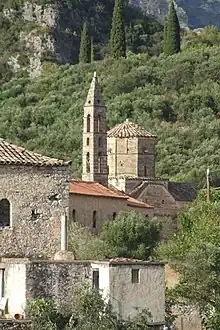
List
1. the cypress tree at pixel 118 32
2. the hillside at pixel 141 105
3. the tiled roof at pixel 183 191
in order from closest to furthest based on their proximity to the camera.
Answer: the tiled roof at pixel 183 191, the hillside at pixel 141 105, the cypress tree at pixel 118 32

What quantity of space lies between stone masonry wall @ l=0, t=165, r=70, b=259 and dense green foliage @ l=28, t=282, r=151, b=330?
2162 millimetres

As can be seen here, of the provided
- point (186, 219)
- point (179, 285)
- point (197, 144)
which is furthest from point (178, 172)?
point (179, 285)

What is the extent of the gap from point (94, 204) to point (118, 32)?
167 ft

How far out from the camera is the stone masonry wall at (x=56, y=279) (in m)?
29.7

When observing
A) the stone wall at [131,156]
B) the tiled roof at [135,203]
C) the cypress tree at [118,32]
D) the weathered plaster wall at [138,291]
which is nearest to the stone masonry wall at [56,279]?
the weathered plaster wall at [138,291]

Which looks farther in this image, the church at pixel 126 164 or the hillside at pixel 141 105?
the hillside at pixel 141 105

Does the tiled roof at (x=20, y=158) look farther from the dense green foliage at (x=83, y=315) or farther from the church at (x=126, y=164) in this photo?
the church at (x=126, y=164)

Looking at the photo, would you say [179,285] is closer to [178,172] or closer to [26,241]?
[26,241]

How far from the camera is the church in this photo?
222 ft

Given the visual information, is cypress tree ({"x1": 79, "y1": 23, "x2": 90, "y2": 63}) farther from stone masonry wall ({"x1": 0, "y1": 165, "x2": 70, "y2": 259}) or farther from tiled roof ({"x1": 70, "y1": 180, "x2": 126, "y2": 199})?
stone masonry wall ({"x1": 0, "y1": 165, "x2": 70, "y2": 259})

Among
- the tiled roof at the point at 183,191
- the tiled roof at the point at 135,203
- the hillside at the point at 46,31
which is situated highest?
the hillside at the point at 46,31

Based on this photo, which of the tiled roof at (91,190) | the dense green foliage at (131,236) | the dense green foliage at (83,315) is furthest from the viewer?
the tiled roof at (91,190)

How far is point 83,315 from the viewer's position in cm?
2988

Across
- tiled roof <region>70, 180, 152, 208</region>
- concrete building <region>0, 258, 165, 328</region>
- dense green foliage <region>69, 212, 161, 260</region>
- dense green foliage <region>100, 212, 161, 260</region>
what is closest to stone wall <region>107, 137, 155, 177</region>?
tiled roof <region>70, 180, 152, 208</region>
